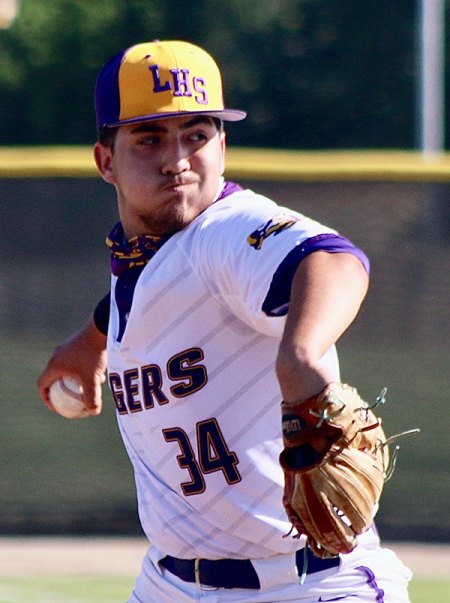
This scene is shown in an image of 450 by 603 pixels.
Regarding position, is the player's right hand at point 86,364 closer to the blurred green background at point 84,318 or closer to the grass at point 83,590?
the grass at point 83,590

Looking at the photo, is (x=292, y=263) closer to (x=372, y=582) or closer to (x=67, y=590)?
(x=372, y=582)

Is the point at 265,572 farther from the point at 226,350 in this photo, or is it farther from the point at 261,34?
the point at 261,34

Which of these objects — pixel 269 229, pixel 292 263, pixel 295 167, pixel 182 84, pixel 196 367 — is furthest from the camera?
pixel 295 167

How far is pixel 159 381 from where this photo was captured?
268cm

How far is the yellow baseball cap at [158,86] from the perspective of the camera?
107 inches

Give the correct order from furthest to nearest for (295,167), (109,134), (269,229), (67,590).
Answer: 1. (295,167)
2. (67,590)
3. (109,134)
4. (269,229)

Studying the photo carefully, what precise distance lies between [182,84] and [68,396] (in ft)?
3.16

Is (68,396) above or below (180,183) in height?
below

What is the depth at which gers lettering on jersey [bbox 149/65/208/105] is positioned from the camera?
2740 mm

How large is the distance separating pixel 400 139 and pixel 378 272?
1187cm

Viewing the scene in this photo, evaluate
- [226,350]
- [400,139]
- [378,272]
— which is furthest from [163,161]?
[400,139]

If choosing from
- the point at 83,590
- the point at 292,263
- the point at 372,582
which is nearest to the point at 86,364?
the point at 372,582

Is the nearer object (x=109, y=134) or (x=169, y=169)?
(x=169, y=169)

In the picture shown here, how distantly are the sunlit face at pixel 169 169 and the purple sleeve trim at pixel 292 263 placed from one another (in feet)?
1.64
